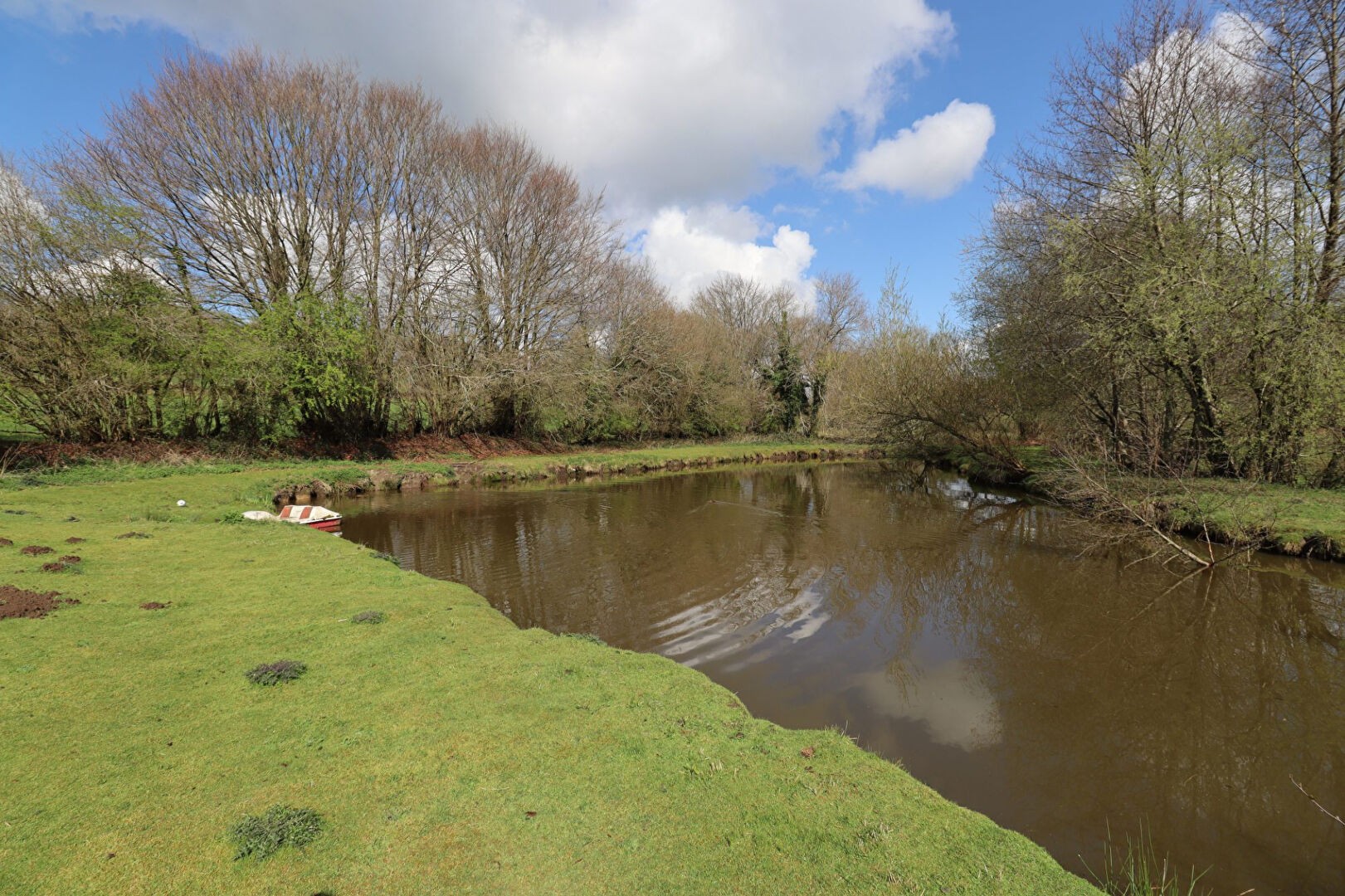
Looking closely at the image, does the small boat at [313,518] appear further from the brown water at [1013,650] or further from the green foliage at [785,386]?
the green foliage at [785,386]

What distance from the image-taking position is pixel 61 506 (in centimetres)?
1102

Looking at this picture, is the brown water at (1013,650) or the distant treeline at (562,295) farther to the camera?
the distant treeline at (562,295)

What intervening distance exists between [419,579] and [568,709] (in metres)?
4.56

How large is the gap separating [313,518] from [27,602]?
660 centimetres

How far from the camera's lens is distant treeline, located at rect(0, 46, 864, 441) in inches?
628

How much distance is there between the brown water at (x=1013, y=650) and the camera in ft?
14.1

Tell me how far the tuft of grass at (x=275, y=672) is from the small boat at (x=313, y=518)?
26.3 ft

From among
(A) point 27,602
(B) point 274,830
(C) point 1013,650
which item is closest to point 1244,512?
(C) point 1013,650

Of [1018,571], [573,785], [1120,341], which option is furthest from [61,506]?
[1120,341]

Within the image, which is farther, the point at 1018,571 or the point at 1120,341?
the point at 1120,341

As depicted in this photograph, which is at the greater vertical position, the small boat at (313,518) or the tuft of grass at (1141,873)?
the small boat at (313,518)

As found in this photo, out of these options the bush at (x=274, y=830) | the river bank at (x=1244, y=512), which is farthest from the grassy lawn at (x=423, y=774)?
the river bank at (x=1244, y=512)

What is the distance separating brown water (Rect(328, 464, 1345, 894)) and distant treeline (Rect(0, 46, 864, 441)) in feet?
30.1

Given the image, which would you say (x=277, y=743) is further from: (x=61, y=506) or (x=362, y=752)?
(x=61, y=506)
